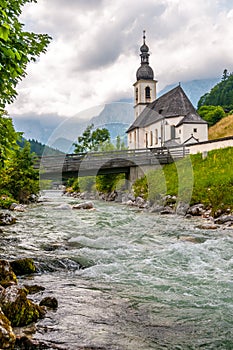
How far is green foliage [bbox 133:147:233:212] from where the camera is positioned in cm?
2070

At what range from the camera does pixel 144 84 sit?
247ft

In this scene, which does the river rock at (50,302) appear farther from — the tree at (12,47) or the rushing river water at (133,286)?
the tree at (12,47)

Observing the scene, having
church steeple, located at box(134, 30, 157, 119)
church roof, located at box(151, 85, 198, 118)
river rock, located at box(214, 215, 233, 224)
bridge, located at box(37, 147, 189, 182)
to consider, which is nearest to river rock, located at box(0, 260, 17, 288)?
river rock, located at box(214, 215, 233, 224)

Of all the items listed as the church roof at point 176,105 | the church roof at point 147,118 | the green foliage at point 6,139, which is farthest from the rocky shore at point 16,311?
the church roof at point 147,118

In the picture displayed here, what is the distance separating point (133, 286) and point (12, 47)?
4.52 metres

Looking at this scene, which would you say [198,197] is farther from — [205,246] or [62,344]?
[62,344]

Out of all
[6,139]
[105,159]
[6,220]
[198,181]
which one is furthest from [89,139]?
[6,139]

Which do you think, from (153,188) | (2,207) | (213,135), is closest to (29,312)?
(2,207)

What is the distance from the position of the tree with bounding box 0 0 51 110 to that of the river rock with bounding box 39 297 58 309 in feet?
11.0

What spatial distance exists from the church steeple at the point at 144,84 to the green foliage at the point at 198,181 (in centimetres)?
4403

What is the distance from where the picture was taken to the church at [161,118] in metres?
49.9

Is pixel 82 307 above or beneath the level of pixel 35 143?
beneath

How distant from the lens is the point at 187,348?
4492 mm

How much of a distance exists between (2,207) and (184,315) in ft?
65.2
